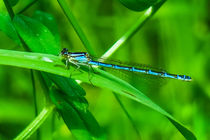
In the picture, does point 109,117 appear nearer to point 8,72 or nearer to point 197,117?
point 197,117

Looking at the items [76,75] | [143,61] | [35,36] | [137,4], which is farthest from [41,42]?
[143,61]

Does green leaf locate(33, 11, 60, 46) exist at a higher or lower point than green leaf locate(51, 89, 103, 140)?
higher

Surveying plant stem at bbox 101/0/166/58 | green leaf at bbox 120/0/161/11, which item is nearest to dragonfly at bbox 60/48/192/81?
plant stem at bbox 101/0/166/58

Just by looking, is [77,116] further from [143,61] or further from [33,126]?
[143,61]

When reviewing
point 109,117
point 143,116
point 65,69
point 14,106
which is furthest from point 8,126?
point 65,69

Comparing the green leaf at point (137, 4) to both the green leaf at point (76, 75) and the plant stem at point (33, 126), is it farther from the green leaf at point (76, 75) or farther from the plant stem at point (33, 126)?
the plant stem at point (33, 126)

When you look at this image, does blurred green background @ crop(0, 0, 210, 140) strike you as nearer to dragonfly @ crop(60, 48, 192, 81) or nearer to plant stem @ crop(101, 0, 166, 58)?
dragonfly @ crop(60, 48, 192, 81)
